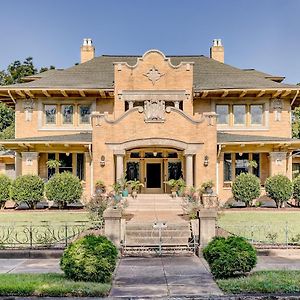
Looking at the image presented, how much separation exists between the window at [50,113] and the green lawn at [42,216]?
793 centimetres

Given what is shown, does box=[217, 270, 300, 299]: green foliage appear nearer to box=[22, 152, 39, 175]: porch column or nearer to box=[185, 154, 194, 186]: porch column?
box=[185, 154, 194, 186]: porch column

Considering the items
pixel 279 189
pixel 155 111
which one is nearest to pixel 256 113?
pixel 279 189

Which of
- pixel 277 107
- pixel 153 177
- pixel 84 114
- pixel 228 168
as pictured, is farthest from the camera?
pixel 84 114

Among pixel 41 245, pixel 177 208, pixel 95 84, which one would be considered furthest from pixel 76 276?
pixel 95 84

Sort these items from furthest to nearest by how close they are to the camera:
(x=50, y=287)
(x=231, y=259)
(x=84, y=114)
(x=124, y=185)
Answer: (x=84, y=114) → (x=124, y=185) → (x=231, y=259) → (x=50, y=287)

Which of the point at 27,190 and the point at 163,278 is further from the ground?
the point at 27,190

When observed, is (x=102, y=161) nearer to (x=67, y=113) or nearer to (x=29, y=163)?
(x=29, y=163)

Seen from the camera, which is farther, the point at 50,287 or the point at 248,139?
the point at 248,139

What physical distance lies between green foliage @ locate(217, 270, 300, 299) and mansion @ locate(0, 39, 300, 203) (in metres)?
17.2

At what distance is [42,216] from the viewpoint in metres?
22.8

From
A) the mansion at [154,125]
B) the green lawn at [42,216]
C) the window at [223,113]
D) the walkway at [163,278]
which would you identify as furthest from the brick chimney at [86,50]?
the walkway at [163,278]

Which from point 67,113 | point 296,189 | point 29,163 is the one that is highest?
point 67,113

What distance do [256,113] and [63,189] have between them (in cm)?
1444

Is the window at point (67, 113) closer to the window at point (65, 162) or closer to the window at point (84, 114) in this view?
the window at point (84, 114)
